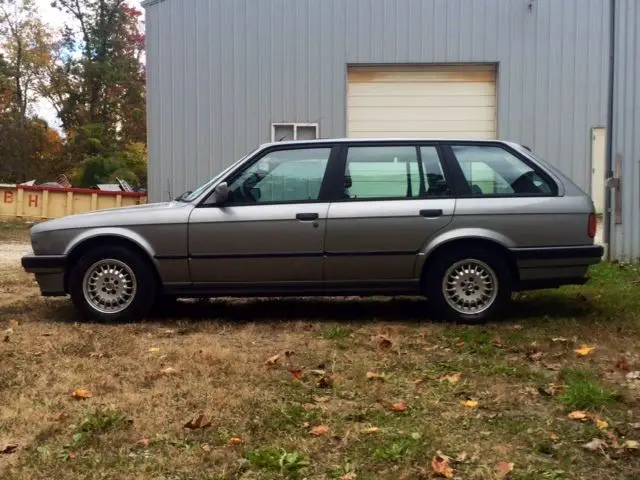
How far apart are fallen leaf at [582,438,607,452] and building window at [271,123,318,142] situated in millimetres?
10689

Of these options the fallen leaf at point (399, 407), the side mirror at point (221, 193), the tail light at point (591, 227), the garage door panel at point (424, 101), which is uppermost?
the garage door panel at point (424, 101)

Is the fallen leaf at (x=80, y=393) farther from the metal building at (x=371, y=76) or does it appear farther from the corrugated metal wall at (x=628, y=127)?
the metal building at (x=371, y=76)

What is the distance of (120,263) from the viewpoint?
19.9 feet

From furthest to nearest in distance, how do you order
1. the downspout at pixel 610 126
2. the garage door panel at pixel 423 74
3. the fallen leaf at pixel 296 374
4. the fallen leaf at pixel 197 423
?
the garage door panel at pixel 423 74 → the downspout at pixel 610 126 → the fallen leaf at pixel 296 374 → the fallen leaf at pixel 197 423

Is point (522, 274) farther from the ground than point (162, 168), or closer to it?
closer to it

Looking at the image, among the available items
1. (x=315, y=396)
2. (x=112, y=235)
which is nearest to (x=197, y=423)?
(x=315, y=396)

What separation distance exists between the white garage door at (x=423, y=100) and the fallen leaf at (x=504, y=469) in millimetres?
10810

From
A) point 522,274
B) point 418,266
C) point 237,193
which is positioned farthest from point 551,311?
point 237,193

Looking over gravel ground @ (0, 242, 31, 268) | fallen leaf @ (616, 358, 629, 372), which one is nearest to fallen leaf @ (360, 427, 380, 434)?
fallen leaf @ (616, 358, 629, 372)

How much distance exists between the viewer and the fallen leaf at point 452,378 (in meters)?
4.44

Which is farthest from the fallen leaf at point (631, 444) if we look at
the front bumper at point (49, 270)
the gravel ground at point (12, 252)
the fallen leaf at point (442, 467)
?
the gravel ground at point (12, 252)

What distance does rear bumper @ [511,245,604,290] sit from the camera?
5.95 m

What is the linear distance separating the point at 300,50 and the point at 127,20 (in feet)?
85.4

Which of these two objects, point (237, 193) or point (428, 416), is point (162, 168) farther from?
point (428, 416)
